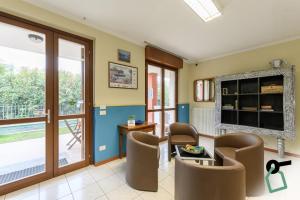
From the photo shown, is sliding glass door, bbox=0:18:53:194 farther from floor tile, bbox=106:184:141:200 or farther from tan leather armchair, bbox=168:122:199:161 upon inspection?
tan leather armchair, bbox=168:122:199:161

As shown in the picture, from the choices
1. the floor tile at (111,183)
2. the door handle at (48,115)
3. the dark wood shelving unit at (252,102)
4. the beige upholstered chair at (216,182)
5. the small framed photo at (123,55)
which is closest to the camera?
the beige upholstered chair at (216,182)

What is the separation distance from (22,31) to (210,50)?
4180 mm

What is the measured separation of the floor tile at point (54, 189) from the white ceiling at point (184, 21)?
2.72 m

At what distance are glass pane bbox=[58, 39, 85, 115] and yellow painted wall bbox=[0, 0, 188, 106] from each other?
259 millimetres

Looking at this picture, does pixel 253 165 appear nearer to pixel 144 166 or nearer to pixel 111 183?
pixel 144 166

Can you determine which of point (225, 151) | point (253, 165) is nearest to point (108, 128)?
point (225, 151)

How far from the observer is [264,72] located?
3.38m

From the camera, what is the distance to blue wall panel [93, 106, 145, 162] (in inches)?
115

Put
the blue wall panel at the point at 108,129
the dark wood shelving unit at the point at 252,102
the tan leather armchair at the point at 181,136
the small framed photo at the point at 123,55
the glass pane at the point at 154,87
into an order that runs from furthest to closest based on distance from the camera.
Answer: the glass pane at the point at 154,87
the dark wood shelving unit at the point at 252,102
the small framed photo at the point at 123,55
the tan leather armchair at the point at 181,136
the blue wall panel at the point at 108,129

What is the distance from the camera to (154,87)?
14.5 ft

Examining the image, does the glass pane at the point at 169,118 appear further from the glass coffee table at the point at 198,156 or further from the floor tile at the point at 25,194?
the floor tile at the point at 25,194

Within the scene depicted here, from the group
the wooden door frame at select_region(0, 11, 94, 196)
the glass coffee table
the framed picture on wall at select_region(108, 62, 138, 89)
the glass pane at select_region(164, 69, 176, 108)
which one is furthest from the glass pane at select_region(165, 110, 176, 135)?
the wooden door frame at select_region(0, 11, 94, 196)

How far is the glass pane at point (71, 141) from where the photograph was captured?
104 inches

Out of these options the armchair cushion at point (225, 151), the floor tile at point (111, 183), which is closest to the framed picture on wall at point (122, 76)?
the floor tile at point (111, 183)
